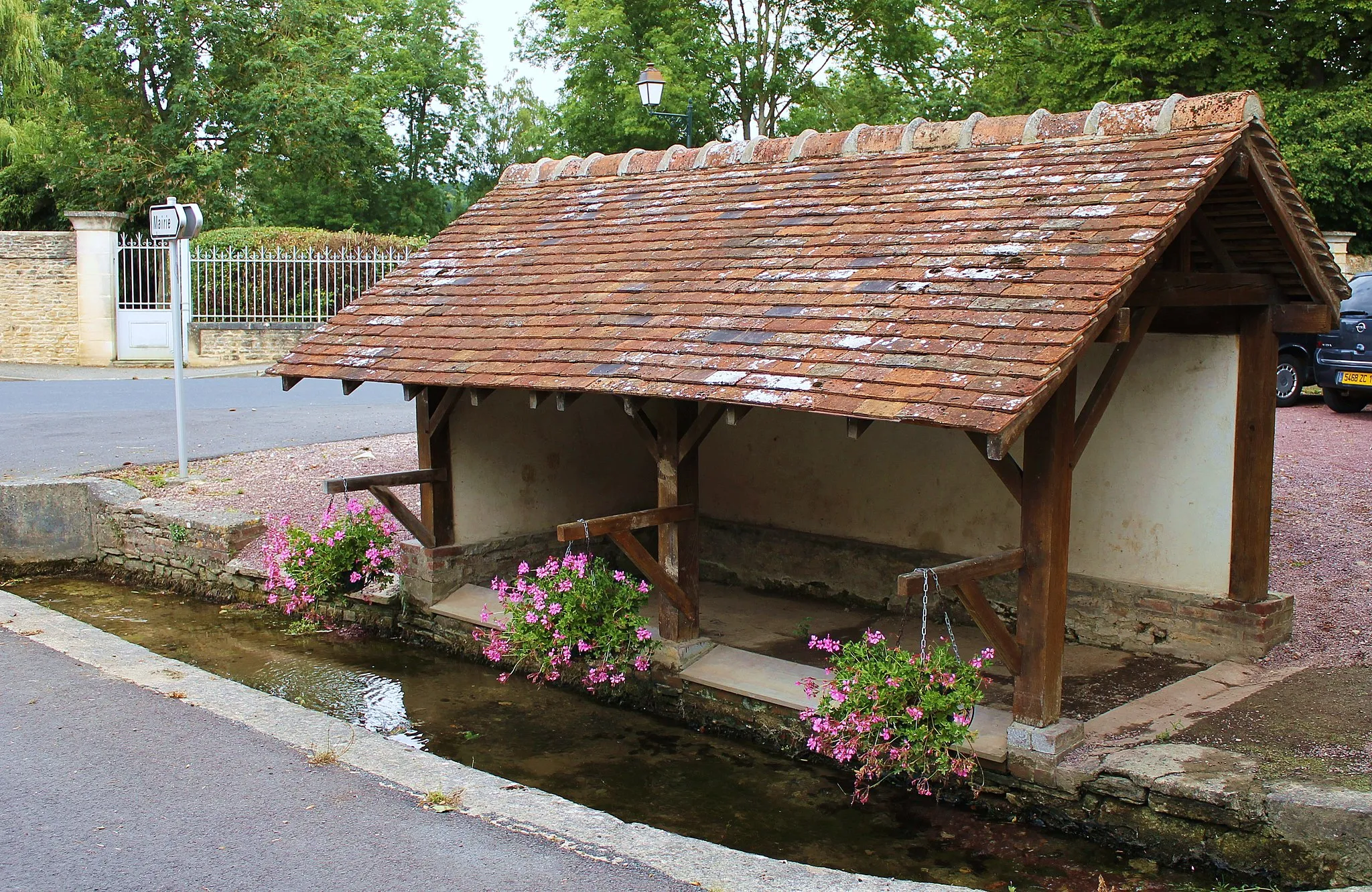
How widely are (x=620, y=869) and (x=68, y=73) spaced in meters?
24.8

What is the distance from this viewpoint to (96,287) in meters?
21.2

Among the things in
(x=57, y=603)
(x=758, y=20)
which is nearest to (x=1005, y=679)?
(x=57, y=603)

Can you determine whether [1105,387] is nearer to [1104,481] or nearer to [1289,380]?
[1104,481]

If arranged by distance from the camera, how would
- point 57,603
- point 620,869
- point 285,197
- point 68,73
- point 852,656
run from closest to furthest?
point 620,869 < point 852,656 < point 57,603 < point 68,73 < point 285,197

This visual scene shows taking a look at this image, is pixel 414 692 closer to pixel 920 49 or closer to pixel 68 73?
pixel 68 73

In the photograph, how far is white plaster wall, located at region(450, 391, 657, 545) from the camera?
349 inches

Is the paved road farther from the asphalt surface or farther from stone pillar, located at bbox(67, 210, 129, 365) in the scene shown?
the asphalt surface

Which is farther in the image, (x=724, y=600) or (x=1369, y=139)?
(x=1369, y=139)

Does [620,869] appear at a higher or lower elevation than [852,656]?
lower

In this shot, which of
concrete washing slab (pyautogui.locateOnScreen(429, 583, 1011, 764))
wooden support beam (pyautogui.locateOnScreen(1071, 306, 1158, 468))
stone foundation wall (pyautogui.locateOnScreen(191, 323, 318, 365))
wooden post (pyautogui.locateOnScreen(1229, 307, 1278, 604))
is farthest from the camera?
stone foundation wall (pyautogui.locateOnScreen(191, 323, 318, 365))

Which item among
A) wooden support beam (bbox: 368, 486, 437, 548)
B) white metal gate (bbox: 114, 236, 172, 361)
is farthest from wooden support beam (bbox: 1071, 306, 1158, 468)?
white metal gate (bbox: 114, 236, 172, 361)

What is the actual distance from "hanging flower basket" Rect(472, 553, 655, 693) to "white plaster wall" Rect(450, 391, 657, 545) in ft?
5.84

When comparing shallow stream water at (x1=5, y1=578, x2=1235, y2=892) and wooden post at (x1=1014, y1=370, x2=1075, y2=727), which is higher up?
wooden post at (x1=1014, y1=370, x2=1075, y2=727)

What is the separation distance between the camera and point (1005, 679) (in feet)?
23.2
